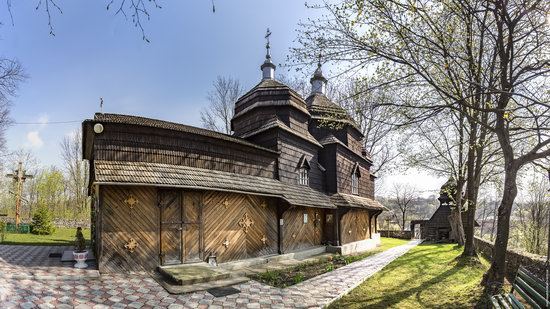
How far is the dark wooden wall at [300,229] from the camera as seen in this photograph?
1452cm

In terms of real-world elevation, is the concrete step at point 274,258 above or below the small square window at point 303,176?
below

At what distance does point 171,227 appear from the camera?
1016 cm

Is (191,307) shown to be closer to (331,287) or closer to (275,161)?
(331,287)

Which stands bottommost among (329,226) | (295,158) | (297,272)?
(297,272)

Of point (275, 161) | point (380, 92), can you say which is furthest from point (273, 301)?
point (275, 161)

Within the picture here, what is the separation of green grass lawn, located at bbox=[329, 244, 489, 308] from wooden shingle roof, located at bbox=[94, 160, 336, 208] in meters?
4.87

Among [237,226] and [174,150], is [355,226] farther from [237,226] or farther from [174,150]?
[174,150]

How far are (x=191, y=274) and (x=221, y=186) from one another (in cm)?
313

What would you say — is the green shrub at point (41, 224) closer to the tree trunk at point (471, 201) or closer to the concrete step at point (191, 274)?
the concrete step at point (191, 274)

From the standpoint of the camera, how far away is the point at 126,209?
9.41 metres

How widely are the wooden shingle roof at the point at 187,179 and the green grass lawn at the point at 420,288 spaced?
4.87m

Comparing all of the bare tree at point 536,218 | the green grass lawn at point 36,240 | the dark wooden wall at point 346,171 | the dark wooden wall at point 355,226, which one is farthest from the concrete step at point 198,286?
the bare tree at point 536,218

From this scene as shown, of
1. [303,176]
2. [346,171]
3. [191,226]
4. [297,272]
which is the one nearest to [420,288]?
[297,272]

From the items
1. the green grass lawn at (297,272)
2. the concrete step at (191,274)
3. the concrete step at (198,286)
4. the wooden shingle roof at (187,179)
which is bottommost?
the green grass lawn at (297,272)
